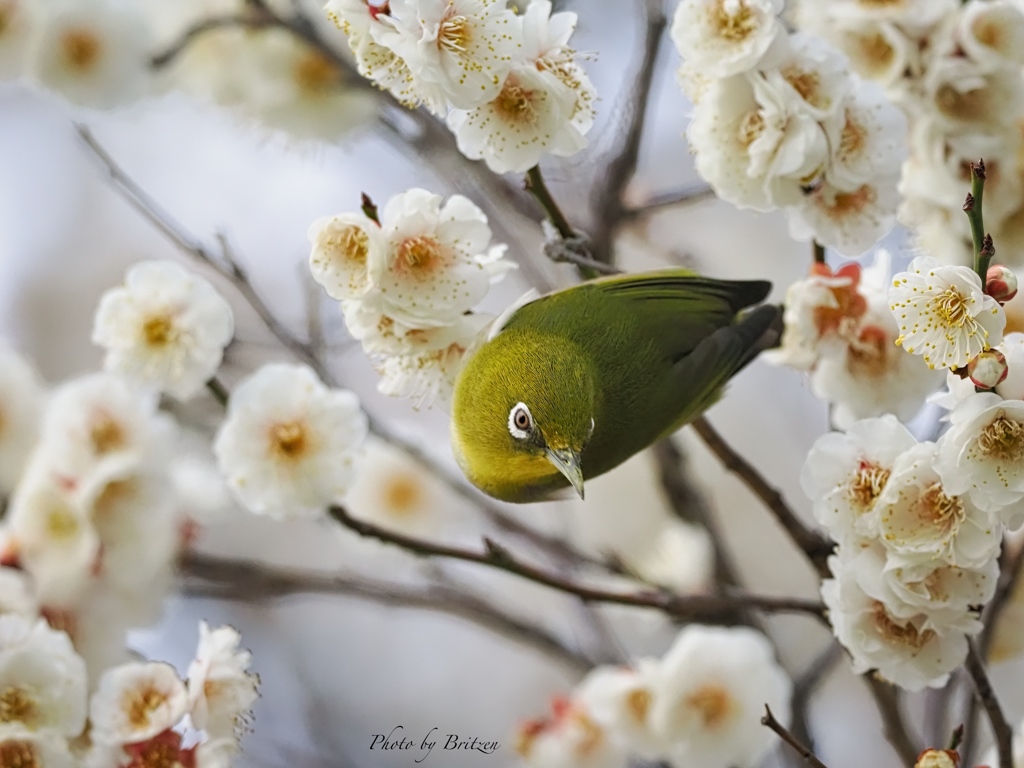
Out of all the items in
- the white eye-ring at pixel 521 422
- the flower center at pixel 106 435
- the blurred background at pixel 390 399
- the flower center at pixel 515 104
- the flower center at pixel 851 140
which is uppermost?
the flower center at pixel 515 104

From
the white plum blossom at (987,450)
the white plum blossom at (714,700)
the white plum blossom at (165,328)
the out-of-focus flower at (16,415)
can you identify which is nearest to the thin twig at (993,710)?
the white plum blossom at (987,450)

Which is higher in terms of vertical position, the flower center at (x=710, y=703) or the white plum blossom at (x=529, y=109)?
the white plum blossom at (x=529, y=109)

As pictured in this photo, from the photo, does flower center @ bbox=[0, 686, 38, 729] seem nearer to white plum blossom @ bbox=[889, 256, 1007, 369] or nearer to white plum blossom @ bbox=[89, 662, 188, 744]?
white plum blossom @ bbox=[89, 662, 188, 744]

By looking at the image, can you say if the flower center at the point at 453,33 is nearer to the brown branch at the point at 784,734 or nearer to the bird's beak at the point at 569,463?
the bird's beak at the point at 569,463

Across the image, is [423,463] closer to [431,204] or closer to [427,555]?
[427,555]

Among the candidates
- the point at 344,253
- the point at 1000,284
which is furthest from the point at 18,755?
the point at 1000,284

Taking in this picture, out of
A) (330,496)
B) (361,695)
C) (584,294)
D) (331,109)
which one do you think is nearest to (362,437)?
(330,496)
